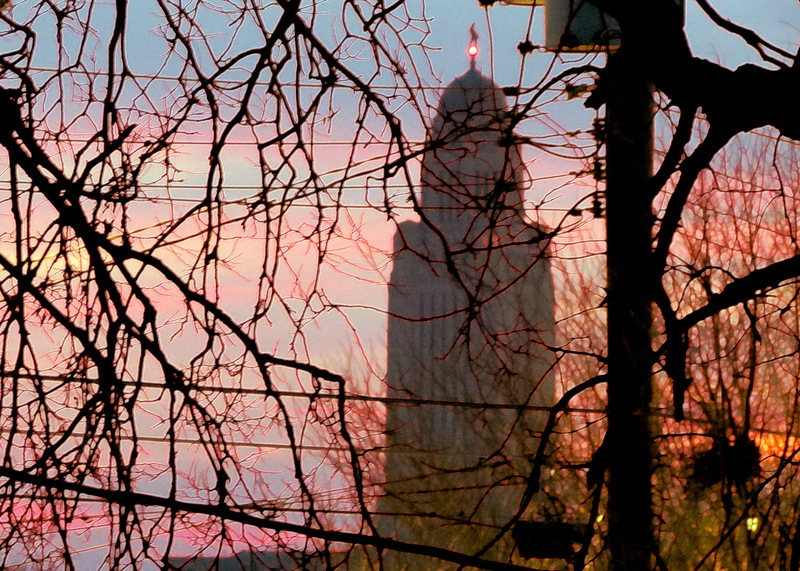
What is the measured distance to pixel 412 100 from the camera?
2926 mm

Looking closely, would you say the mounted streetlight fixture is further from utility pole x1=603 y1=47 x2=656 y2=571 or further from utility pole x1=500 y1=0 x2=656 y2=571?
utility pole x1=603 y1=47 x2=656 y2=571

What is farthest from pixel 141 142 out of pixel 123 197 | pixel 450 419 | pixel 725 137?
pixel 450 419

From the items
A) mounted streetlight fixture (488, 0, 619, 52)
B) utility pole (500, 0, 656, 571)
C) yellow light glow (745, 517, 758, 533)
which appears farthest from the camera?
mounted streetlight fixture (488, 0, 619, 52)

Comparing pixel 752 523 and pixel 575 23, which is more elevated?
pixel 575 23

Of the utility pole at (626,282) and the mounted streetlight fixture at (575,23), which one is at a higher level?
the mounted streetlight fixture at (575,23)

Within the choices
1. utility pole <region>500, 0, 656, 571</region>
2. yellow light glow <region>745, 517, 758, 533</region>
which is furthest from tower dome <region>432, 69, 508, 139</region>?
yellow light glow <region>745, 517, 758, 533</region>

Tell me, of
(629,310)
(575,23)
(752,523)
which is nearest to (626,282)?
(629,310)

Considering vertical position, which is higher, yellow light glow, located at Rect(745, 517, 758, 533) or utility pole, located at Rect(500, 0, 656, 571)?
utility pole, located at Rect(500, 0, 656, 571)

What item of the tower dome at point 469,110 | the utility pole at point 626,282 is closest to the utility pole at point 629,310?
the utility pole at point 626,282

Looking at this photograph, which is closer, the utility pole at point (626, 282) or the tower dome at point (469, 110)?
the utility pole at point (626, 282)

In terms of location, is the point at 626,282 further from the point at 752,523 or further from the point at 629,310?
the point at 752,523

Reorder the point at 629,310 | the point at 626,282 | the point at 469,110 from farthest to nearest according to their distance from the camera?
the point at 629,310 < the point at 469,110 < the point at 626,282

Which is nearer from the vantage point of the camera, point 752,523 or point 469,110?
point 469,110

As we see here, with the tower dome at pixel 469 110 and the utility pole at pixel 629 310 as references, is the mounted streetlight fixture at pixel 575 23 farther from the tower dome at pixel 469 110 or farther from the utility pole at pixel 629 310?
the tower dome at pixel 469 110
